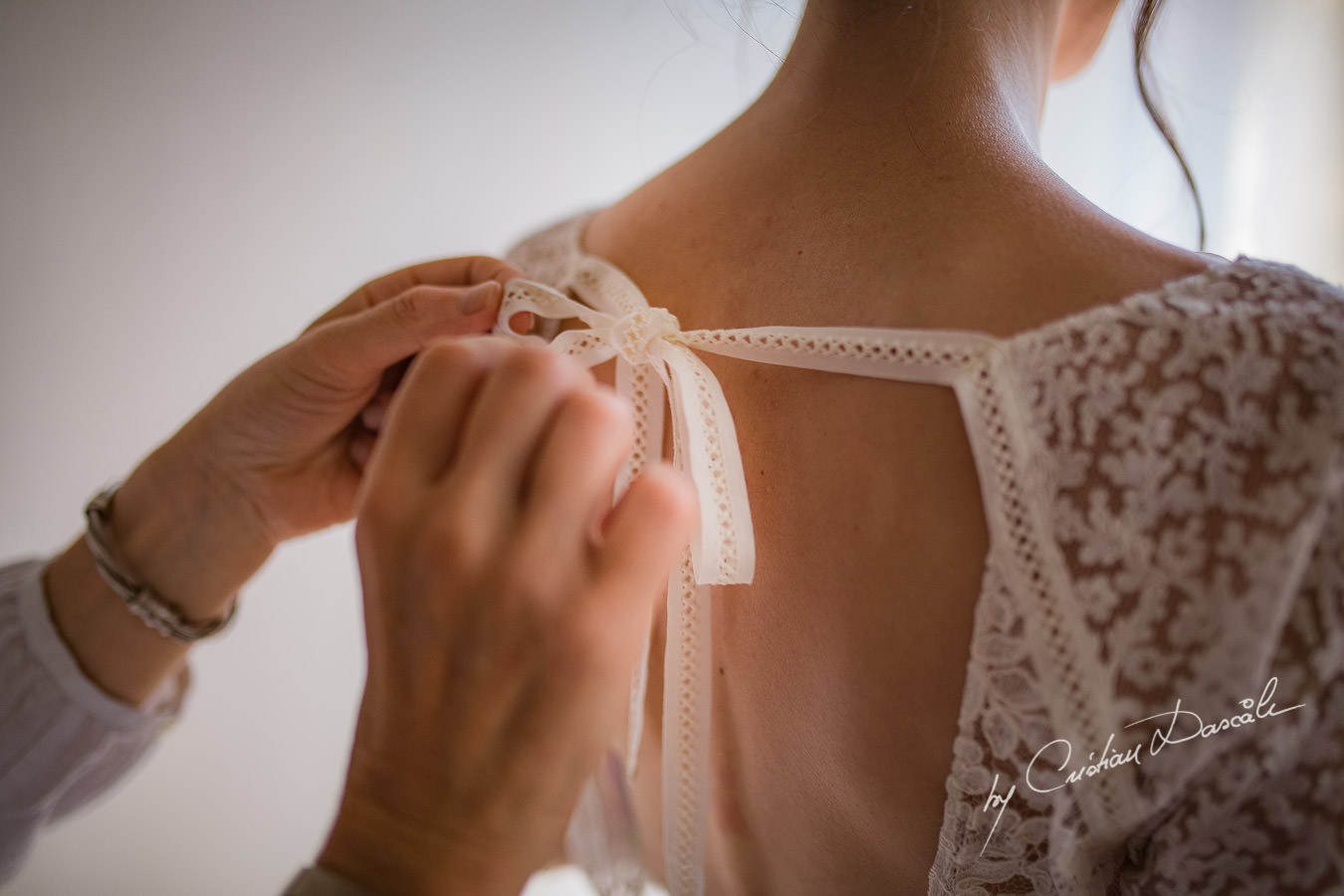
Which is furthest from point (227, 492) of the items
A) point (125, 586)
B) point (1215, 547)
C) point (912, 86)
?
point (1215, 547)

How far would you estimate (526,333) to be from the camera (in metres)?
0.78

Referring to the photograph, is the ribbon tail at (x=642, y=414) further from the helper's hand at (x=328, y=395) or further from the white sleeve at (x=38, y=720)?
the white sleeve at (x=38, y=720)

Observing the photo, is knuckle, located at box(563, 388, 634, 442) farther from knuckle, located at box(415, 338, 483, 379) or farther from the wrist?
the wrist

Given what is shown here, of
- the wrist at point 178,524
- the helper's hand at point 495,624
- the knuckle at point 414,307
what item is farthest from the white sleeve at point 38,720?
Answer: the helper's hand at point 495,624

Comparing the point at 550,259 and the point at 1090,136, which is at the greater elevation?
the point at 1090,136

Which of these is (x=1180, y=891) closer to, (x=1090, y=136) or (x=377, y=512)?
(x=377, y=512)

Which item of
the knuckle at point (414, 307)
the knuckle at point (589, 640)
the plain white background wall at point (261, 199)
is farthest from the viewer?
the plain white background wall at point (261, 199)

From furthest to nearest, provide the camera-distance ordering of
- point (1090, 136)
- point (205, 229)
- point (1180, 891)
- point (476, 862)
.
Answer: point (1090, 136) → point (205, 229) → point (1180, 891) → point (476, 862)

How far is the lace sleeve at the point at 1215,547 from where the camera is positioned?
45 centimetres

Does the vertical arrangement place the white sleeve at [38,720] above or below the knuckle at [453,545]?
below

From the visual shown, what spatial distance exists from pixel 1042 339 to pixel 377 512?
505 millimetres

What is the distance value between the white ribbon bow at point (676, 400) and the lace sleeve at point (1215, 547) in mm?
245

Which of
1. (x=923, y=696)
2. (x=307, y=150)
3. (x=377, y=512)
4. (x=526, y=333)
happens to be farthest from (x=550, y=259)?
(x=307, y=150)

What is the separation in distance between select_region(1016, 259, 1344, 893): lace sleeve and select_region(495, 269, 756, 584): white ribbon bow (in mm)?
245
